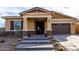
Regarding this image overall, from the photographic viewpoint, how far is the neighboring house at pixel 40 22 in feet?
57.8

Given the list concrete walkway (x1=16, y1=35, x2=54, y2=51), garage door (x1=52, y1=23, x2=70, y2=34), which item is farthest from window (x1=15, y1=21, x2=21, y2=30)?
concrete walkway (x1=16, y1=35, x2=54, y2=51)

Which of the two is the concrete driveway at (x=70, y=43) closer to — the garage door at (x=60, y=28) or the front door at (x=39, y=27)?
the front door at (x=39, y=27)

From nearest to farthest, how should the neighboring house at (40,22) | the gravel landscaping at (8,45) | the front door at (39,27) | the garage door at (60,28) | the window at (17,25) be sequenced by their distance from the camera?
1. the gravel landscaping at (8,45)
2. the neighboring house at (40,22)
3. the window at (17,25)
4. the front door at (39,27)
5. the garage door at (60,28)

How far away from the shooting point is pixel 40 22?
69.3 feet

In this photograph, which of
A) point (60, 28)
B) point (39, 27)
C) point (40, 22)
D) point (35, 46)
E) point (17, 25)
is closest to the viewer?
point (35, 46)

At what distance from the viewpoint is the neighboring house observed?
17.6 m

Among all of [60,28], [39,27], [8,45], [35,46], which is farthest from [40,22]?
[35,46]

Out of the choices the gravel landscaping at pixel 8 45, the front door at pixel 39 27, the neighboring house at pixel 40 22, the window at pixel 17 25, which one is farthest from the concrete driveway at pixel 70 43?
the window at pixel 17 25

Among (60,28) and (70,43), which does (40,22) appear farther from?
(70,43)

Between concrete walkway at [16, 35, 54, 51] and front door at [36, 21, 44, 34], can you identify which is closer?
concrete walkway at [16, 35, 54, 51]

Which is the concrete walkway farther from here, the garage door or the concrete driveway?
the garage door

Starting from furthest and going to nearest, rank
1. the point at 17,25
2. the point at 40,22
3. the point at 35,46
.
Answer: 1. the point at 40,22
2. the point at 17,25
3. the point at 35,46
